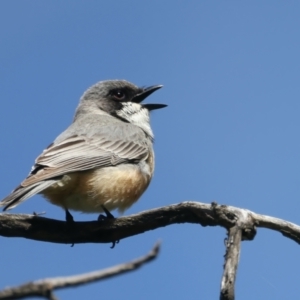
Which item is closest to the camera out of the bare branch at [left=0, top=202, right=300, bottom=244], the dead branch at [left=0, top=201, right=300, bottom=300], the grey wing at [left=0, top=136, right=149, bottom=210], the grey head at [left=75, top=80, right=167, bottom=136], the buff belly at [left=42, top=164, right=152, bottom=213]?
the dead branch at [left=0, top=201, right=300, bottom=300]

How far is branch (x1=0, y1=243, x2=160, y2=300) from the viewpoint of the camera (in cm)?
131

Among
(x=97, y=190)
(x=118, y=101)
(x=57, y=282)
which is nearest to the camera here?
(x=57, y=282)

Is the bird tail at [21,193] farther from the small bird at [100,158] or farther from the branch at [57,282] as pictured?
the branch at [57,282]

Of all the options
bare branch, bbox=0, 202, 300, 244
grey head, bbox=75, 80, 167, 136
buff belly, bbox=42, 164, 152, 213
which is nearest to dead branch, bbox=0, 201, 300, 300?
bare branch, bbox=0, 202, 300, 244

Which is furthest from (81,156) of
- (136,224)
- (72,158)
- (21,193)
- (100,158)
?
(136,224)

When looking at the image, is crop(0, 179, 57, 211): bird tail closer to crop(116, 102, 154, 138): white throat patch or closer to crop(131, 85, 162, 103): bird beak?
crop(116, 102, 154, 138): white throat patch

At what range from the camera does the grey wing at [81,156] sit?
21.8 ft

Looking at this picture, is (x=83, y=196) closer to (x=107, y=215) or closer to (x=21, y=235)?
(x=107, y=215)

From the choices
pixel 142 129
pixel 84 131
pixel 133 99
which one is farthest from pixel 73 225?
pixel 133 99

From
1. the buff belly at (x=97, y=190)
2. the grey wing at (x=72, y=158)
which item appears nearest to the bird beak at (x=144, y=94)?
the grey wing at (x=72, y=158)

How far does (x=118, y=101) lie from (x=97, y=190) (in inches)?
116

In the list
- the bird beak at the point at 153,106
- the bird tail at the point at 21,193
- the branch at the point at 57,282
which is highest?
the bird beak at the point at 153,106

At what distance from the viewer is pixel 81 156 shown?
7.26 meters

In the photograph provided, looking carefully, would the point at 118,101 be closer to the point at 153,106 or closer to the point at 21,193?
the point at 153,106
